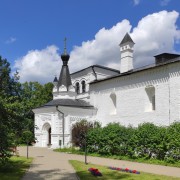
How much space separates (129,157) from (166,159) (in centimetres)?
273

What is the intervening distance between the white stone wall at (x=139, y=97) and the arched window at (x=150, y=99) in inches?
8.4

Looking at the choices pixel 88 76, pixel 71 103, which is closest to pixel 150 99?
pixel 71 103

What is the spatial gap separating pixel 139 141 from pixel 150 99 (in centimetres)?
639

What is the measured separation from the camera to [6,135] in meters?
10.6

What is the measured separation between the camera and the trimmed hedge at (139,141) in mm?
17172

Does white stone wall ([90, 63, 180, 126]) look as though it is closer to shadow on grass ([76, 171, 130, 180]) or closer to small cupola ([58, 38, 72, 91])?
small cupola ([58, 38, 72, 91])

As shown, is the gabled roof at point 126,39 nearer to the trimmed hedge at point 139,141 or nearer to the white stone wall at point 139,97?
the white stone wall at point 139,97

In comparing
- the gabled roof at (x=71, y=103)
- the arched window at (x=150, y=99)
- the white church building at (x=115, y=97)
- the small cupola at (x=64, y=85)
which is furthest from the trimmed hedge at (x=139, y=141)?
the small cupola at (x=64, y=85)

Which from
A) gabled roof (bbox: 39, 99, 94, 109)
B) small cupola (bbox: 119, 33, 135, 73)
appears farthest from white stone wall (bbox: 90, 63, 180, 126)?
small cupola (bbox: 119, 33, 135, 73)

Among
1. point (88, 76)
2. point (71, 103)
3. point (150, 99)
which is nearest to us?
point (150, 99)

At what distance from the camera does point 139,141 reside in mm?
18859

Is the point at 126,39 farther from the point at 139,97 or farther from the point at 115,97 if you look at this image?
the point at 139,97

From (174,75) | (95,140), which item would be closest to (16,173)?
(95,140)

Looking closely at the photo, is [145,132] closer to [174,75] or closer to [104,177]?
[174,75]
